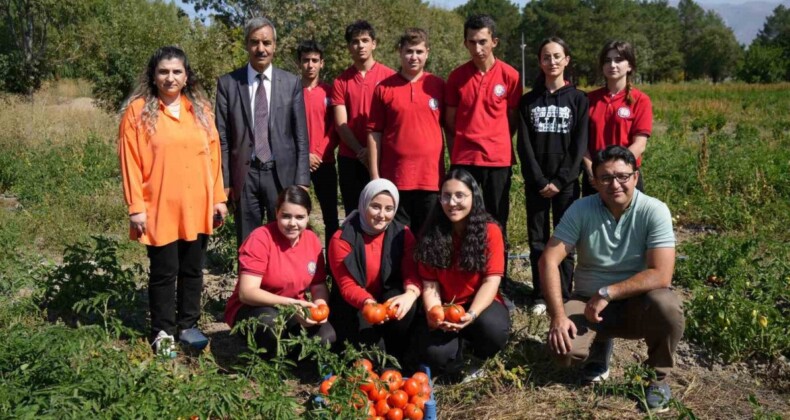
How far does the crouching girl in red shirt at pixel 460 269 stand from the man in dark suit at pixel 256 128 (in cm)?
113

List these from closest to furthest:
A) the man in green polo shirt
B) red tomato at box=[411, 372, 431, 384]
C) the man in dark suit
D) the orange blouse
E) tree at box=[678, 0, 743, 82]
Answer: red tomato at box=[411, 372, 431, 384] < the man in green polo shirt < the orange blouse < the man in dark suit < tree at box=[678, 0, 743, 82]

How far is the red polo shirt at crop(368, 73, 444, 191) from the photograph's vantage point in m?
4.57

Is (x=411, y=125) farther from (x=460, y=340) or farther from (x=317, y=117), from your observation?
(x=460, y=340)

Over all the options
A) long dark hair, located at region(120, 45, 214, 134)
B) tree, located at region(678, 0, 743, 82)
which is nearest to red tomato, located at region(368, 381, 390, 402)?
long dark hair, located at region(120, 45, 214, 134)

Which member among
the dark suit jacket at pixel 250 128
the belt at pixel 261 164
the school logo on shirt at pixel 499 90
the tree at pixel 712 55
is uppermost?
the tree at pixel 712 55

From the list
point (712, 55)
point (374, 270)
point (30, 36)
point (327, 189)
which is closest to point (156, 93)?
point (374, 270)

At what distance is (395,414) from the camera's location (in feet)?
10.4

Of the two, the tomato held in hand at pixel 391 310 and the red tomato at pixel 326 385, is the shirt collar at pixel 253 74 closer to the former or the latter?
the tomato held in hand at pixel 391 310

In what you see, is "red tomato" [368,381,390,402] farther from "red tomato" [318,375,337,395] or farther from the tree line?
the tree line

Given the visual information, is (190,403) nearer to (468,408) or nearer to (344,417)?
(344,417)

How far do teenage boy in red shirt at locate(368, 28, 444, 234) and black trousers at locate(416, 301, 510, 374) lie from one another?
1.09 metres

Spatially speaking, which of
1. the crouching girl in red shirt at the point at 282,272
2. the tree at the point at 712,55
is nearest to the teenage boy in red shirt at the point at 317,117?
the crouching girl in red shirt at the point at 282,272

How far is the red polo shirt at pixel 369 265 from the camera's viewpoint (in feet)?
12.6

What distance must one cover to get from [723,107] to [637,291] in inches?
856
